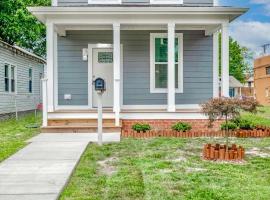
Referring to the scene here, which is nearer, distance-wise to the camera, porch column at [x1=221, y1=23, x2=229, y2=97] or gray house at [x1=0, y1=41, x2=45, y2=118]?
porch column at [x1=221, y1=23, x2=229, y2=97]

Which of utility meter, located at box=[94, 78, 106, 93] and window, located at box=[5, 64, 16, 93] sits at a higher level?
window, located at box=[5, 64, 16, 93]

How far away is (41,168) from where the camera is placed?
6.04m

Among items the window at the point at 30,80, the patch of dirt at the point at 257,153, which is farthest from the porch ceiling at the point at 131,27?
the window at the point at 30,80

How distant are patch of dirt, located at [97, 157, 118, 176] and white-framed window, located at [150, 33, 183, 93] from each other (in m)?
6.45

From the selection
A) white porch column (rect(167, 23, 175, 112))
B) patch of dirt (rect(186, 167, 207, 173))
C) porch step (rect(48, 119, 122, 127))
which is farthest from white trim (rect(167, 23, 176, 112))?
patch of dirt (rect(186, 167, 207, 173))

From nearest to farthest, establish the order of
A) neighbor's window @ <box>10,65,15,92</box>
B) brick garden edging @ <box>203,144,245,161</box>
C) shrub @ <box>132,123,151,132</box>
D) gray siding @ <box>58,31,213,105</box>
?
brick garden edging @ <box>203,144,245,161</box> < shrub @ <box>132,123,151,132</box> < gray siding @ <box>58,31,213,105</box> < neighbor's window @ <box>10,65,15,92</box>

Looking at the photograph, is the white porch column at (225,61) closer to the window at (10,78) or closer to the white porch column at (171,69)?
the white porch column at (171,69)

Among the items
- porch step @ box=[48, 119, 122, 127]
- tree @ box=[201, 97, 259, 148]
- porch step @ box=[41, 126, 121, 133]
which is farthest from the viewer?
porch step @ box=[48, 119, 122, 127]

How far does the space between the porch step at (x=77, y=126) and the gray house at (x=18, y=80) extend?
6016 millimetres

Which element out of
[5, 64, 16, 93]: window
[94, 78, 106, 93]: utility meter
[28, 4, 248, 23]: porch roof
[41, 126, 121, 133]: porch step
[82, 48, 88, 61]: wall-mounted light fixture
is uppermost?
[28, 4, 248, 23]: porch roof

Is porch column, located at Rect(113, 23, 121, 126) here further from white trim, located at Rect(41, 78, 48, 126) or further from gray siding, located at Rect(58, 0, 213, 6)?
gray siding, located at Rect(58, 0, 213, 6)

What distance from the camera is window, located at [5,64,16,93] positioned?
1723 centimetres

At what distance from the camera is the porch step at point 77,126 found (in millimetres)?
10672

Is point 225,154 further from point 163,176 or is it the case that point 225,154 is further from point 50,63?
point 50,63
